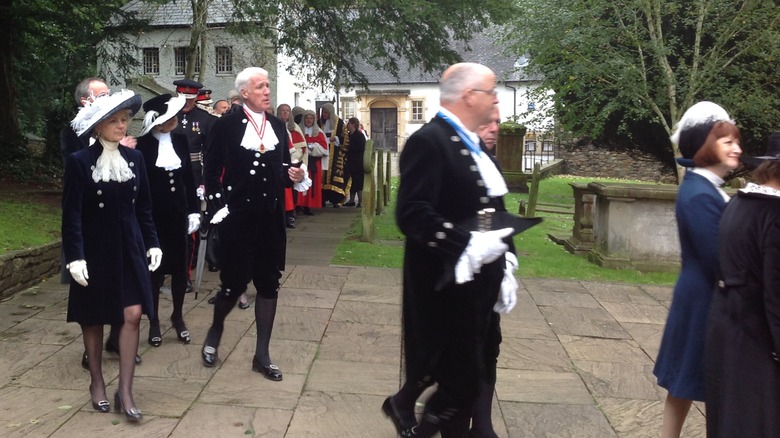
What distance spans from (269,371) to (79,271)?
58.4 inches

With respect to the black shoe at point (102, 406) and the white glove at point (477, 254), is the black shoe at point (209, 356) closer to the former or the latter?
the black shoe at point (102, 406)

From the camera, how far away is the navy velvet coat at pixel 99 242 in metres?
4.29

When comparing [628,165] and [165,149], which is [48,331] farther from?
[628,165]

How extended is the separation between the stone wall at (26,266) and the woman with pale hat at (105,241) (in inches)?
134

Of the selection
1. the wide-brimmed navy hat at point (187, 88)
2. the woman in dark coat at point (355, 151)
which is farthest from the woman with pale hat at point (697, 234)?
the woman in dark coat at point (355, 151)

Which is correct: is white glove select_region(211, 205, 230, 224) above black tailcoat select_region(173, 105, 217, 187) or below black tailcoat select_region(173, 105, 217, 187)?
below

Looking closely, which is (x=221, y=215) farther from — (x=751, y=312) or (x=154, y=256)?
(x=751, y=312)

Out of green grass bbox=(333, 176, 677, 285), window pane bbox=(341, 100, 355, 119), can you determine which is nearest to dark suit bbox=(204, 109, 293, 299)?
green grass bbox=(333, 176, 677, 285)

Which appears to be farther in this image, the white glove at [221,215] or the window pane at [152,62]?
the window pane at [152,62]

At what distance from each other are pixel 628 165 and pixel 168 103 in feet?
104

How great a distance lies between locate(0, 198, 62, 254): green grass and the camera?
27.0 feet

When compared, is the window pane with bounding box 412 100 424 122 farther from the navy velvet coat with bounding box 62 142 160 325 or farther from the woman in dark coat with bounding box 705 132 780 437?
the woman in dark coat with bounding box 705 132 780 437

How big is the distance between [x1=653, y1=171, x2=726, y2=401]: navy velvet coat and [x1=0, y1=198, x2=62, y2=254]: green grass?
6.33 meters

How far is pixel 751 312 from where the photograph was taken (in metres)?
3.06
